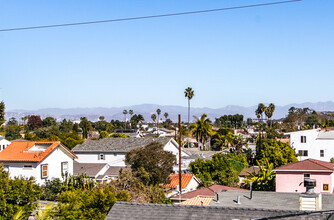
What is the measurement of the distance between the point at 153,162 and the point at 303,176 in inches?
527

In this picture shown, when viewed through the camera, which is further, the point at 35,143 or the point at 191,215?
the point at 35,143

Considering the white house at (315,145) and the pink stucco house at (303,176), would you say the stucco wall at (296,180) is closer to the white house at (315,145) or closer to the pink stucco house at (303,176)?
the pink stucco house at (303,176)

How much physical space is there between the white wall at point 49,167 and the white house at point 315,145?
3551cm

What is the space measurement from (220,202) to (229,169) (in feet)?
87.7

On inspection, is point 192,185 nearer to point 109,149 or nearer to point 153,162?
point 153,162

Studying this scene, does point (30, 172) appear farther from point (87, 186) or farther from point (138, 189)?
point (138, 189)

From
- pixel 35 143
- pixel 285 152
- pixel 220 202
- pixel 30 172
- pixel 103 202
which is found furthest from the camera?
pixel 285 152

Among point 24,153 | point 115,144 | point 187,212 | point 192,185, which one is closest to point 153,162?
point 192,185

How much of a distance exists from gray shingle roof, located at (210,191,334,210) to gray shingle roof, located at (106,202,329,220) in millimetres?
7761

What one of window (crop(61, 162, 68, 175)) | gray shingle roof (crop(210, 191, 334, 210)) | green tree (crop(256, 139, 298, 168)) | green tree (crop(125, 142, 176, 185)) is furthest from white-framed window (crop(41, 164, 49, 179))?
green tree (crop(256, 139, 298, 168))

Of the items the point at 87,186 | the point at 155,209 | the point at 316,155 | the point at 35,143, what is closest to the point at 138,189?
the point at 87,186

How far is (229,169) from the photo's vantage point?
168ft

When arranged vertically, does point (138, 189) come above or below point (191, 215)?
below

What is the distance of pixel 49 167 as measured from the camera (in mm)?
42250
